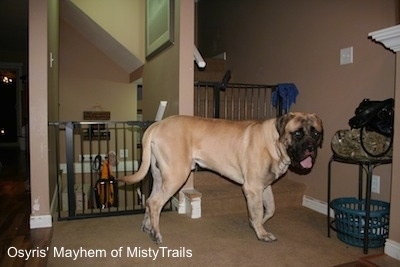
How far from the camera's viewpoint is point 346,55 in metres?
2.72

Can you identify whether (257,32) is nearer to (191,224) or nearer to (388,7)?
(388,7)

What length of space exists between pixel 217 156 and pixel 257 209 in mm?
474

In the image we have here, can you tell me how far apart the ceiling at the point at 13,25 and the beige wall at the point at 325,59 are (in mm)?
3883

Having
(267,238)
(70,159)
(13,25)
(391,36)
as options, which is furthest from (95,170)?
(391,36)

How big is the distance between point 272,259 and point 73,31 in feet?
17.4

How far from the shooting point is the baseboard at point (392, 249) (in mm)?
1963

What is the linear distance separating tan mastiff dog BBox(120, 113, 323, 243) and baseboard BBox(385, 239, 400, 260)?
0.71 m

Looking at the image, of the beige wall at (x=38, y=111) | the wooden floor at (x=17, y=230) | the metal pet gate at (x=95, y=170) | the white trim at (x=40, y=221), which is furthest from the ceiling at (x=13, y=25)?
the white trim at (x=40, y=221)

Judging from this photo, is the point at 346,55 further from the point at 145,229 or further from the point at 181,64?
the point at 145,229

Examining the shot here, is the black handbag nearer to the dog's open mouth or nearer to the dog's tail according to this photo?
the dog's open mouth

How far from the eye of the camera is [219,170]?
8.09 feet

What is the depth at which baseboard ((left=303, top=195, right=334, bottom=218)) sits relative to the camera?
2966 mm

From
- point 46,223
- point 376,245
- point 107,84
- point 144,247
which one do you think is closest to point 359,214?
point 376,245

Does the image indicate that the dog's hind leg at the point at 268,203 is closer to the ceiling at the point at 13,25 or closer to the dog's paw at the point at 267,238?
the dog's paw at the point at 267,238
